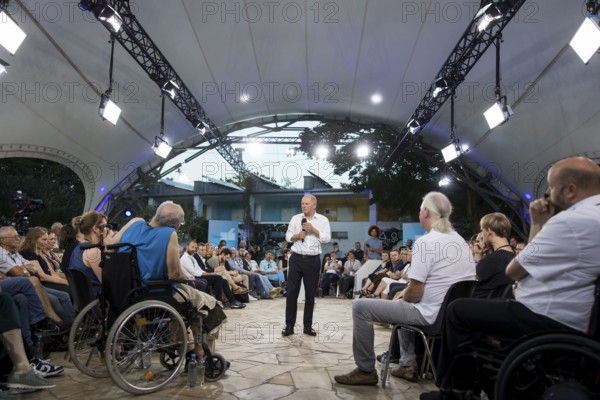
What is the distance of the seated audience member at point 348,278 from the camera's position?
9641 mm

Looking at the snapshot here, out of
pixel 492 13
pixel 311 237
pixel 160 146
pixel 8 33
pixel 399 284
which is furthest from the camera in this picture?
pixel 160 146

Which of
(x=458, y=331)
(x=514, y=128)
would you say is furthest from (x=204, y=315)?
(x=514, y=128)

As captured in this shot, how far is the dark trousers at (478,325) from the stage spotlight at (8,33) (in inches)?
188

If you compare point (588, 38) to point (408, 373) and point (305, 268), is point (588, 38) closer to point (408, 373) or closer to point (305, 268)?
point (305, 268)

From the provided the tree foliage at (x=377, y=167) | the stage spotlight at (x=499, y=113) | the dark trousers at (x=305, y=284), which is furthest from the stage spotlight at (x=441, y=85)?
the tree foliage at (x=377, y=167)

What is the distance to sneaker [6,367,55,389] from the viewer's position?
2.18 meters

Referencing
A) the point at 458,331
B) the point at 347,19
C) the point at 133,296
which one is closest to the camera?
the point at 458,331

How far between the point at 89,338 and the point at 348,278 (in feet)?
23.7

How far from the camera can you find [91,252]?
9.93ft

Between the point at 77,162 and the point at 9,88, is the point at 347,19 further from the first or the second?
the point at 77,162

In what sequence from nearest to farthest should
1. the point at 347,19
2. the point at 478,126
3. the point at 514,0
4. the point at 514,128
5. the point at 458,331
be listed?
the point at 458,331, the point at 514,0, the point at 347,19, the point at 514,128, the point at 478,126

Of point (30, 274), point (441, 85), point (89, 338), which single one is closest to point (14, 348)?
point (89, 338)

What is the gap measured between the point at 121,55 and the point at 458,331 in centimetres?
682

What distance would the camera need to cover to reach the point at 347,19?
6.36m
